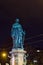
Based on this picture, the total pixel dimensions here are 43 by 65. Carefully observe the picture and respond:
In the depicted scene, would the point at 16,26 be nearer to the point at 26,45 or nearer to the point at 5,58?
the point at 26,45

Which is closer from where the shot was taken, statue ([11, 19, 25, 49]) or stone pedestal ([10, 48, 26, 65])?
stone pedestal ([10, 48, 26, 65])

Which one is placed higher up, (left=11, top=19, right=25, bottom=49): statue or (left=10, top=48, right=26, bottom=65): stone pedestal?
(left=11, top=19, right=25, bottom=49): statue

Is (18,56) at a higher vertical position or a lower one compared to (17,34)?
lower

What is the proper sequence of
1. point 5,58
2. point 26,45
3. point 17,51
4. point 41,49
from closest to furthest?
point 17,51 → point 26,45 → point 5,58 → point 41,49

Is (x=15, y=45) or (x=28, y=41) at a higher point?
(x=28, y=41)

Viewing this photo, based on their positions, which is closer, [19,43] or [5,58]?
[19,43]

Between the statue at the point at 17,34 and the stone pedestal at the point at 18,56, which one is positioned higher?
the statue at the point at 17,34


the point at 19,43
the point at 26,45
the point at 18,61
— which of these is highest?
the point at 26,45

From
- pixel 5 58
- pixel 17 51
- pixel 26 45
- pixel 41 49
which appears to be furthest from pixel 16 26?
pixel 41 49

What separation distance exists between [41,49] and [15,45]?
28.4 m

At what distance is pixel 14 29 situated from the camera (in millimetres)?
20172

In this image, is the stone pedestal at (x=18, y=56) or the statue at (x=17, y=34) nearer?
the stone pedestal at (x=18, y=56)

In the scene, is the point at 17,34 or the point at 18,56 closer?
the point at 18,56

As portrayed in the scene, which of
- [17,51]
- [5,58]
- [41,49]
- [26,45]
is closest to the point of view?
[17,51]
